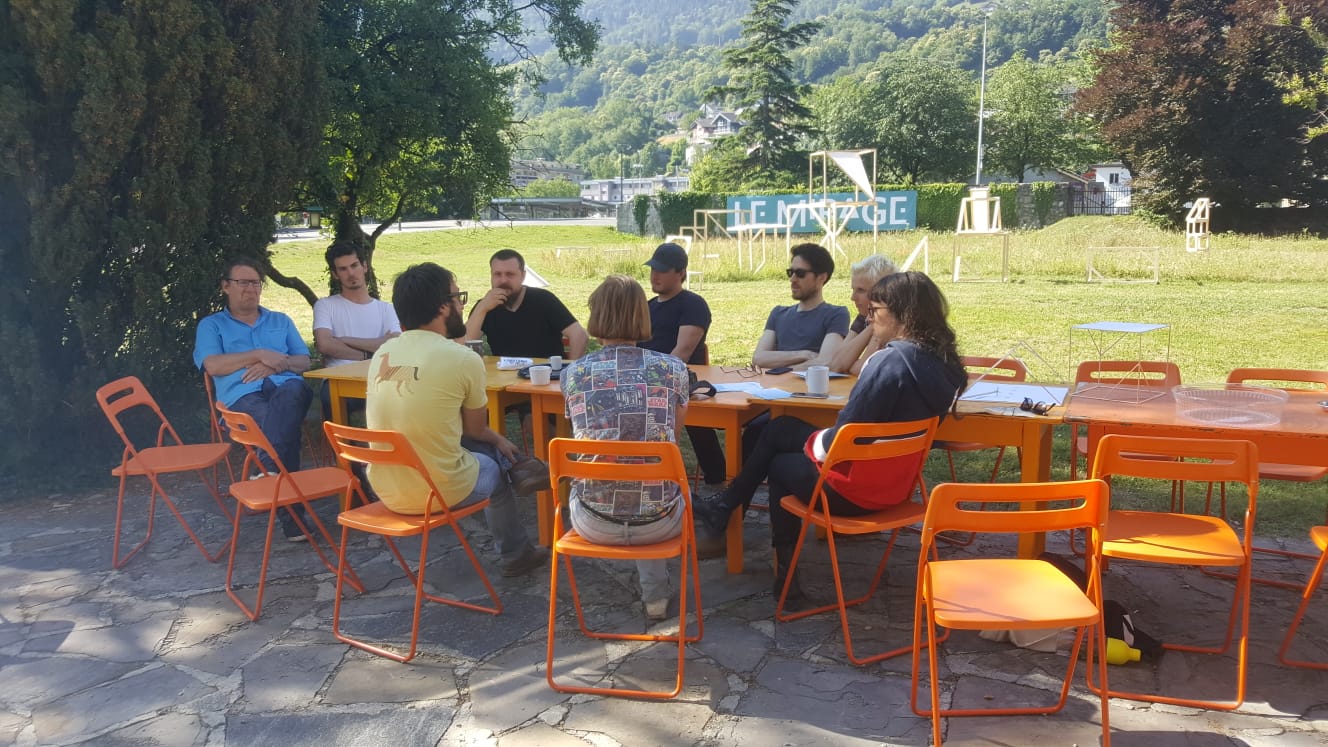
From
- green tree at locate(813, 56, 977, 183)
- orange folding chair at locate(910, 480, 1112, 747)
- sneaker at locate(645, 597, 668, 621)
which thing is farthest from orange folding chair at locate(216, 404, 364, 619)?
green tree at locate(813, 56, 977, 183)

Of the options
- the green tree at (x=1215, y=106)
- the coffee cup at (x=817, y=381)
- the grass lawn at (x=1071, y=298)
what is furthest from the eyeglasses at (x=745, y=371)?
the green tree at (x=1215, y=106)

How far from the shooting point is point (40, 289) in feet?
17.6

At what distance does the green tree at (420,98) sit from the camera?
23.1 ft

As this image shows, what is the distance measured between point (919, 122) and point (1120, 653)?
52.5m

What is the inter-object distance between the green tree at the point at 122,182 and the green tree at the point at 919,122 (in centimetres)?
4993

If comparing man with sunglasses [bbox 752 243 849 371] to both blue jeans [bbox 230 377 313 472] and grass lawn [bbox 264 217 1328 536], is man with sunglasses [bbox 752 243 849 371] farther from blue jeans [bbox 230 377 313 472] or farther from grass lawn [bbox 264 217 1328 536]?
blue jeans [bbox 230 377 313 472]

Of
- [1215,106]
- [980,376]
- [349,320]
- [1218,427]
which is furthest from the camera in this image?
[1215,106]

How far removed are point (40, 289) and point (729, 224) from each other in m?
32.9

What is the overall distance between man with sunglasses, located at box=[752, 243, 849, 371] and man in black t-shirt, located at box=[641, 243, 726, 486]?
0.37m

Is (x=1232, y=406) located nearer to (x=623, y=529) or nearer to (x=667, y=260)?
(x=623, y=529)

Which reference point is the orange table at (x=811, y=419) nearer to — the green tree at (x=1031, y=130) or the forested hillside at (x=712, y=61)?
the green tree at (x=1031, y=130)

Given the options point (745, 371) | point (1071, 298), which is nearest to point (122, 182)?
point (745, 371)

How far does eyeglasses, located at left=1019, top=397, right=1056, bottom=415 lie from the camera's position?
11.5 feet

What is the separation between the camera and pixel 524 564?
411cm
